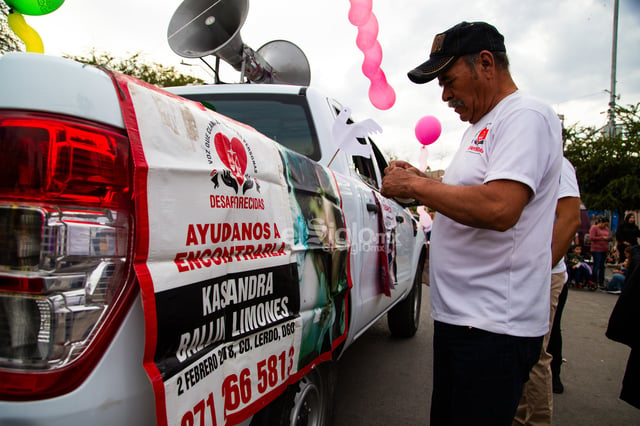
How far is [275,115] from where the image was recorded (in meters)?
2.63

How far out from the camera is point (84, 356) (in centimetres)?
86

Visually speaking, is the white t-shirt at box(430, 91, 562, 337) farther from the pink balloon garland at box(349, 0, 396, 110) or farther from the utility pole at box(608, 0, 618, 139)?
the utility pole at box(608, 0, 618, 139)

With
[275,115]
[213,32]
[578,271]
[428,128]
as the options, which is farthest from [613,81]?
[275,115]

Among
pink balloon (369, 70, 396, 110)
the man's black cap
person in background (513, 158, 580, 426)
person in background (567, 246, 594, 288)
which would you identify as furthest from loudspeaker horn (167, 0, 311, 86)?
person in background (567, 246, 594, 288)

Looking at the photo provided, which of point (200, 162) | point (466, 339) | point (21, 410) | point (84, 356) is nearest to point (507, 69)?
point (466, 339)

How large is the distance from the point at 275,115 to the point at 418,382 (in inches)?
99.6

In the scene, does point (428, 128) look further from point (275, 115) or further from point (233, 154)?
point (233, 154)

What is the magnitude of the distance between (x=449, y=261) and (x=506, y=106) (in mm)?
597

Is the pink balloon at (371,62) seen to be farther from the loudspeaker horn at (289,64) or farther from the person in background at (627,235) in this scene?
the person in background at (627,235)

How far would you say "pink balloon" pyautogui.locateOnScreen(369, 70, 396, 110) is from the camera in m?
3.75

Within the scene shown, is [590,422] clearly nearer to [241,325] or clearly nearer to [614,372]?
[614,372]

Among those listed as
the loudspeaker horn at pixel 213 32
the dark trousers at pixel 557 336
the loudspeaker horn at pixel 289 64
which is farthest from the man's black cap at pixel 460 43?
the loudspeaker horn at pixel 289 64

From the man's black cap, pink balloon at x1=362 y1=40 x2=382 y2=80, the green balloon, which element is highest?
pink balloon at x1=362 y1=40 x2=382 y2=80

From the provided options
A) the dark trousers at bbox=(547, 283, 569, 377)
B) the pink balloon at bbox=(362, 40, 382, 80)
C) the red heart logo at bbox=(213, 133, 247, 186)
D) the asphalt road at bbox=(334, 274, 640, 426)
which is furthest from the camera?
the pink balloon at bbox=(362, 40, 382, 80)
